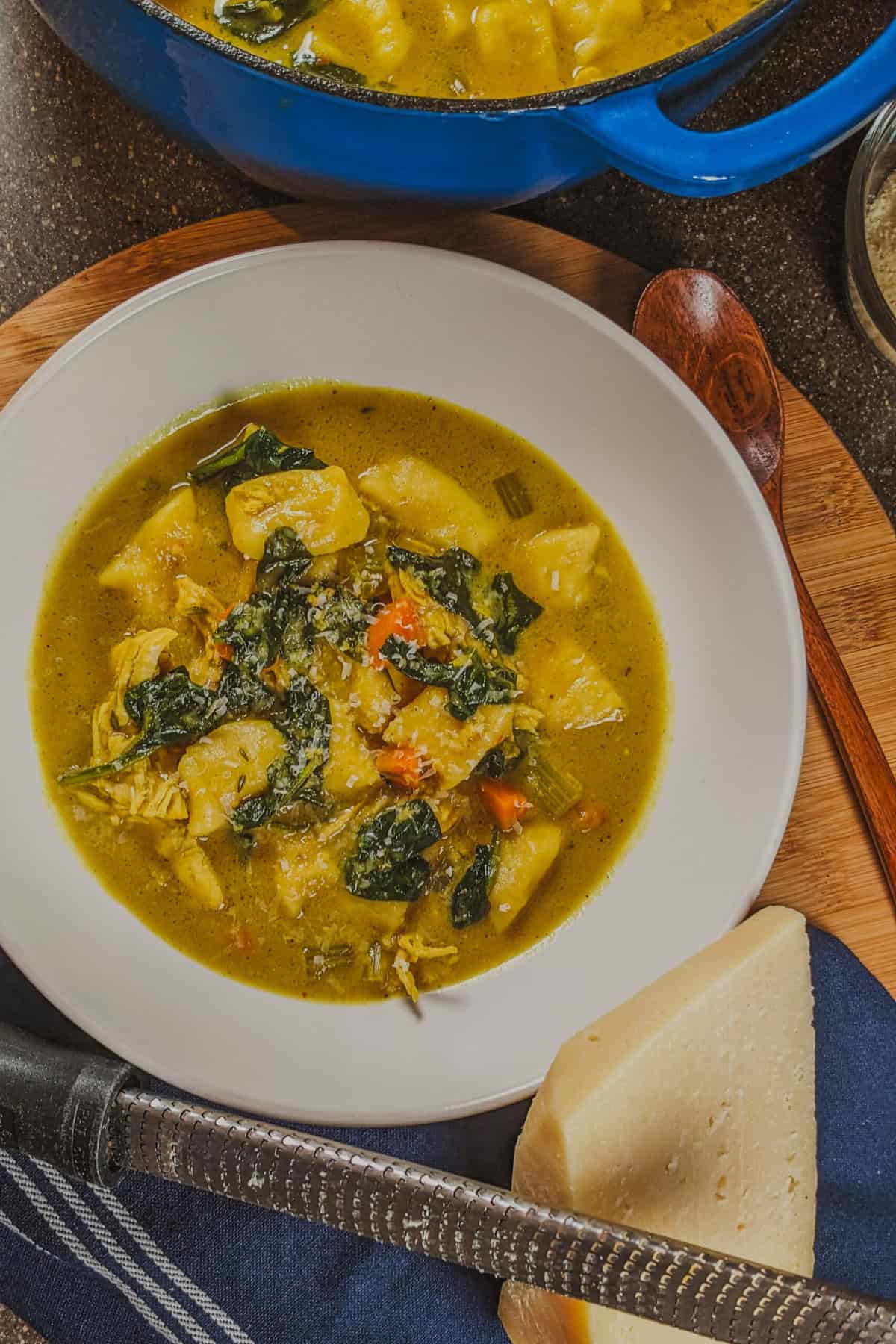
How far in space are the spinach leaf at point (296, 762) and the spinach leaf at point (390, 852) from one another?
15 cm

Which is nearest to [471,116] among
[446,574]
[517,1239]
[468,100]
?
[468,100]

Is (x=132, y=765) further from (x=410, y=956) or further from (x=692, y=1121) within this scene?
(x=692, y=1121)

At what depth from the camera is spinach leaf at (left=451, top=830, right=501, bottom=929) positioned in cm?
261

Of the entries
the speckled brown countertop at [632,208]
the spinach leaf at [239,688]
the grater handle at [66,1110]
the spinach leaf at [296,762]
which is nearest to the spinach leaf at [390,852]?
the spinach leaf at [296,762]

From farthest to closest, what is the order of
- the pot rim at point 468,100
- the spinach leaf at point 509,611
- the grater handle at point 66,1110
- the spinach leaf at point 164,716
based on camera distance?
the spinach leaf at point 509,611
the spinach leaf at point 164,716
the grater handle at point 66,1110
the pot rim at point 468,100

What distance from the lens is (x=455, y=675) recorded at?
8.48ft

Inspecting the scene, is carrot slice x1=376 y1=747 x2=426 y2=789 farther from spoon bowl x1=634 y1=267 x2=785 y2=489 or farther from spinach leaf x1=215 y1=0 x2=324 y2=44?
spinach leaf x1=215 y1=0 x2=324 y2=44

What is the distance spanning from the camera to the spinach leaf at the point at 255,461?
256 cm

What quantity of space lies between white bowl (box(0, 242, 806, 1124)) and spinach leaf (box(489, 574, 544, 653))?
0.28 meters

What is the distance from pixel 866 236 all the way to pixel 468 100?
1.17 m

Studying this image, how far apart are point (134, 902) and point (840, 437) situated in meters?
1.91

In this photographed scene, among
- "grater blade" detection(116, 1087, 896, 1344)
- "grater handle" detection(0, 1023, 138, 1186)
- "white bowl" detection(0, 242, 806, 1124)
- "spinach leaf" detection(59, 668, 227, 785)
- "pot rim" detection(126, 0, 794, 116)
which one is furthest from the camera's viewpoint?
"spinach leaf" detection(59, 668, 227, 785)

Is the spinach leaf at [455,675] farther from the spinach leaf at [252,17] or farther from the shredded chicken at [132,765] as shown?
the spinach leaf at [252,17]

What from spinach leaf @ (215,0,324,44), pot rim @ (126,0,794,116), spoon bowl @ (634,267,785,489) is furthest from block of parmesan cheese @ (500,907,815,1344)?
spinach leaf @ (215,0,324,44)
